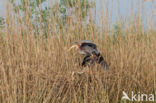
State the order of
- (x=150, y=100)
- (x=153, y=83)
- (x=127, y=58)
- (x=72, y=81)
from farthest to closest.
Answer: (x=127, y=58)
(x=153, y=83)
(x=150, y=100)
(x=72, y=81)

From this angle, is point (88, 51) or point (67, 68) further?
point (67, 68)

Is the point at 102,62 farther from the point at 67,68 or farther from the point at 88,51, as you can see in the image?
the point at 67,68

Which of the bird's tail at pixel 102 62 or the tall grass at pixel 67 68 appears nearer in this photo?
the tall grass at pixel 67 68

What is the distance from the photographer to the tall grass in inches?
80.9

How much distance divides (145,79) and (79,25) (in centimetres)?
102

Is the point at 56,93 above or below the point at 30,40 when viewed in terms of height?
below

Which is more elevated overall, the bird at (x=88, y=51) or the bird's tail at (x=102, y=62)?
the bird at (x=88, y=51)

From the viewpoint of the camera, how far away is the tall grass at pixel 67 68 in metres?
2.06

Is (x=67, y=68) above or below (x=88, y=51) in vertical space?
below

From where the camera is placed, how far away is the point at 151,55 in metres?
2.86

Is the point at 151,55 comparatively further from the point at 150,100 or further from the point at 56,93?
the point at 56,93

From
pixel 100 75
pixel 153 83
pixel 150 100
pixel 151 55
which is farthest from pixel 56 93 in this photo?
pixel 151 55

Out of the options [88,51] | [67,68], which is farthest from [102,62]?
[67,68]

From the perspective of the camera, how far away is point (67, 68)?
7.41 feet
